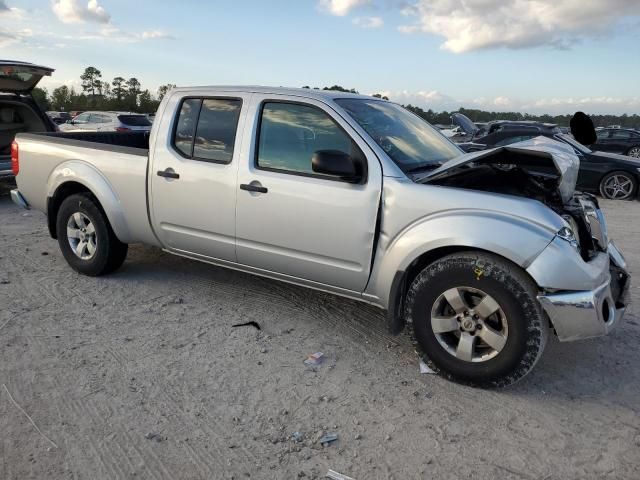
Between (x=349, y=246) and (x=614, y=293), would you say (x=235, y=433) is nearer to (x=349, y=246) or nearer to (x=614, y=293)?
(x=349, y=246)

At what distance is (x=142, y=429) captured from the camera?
115 inches

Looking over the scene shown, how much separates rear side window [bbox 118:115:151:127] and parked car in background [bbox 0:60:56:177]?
29.1 feet

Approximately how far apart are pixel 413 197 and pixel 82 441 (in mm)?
2333

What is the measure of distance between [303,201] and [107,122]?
1701cm

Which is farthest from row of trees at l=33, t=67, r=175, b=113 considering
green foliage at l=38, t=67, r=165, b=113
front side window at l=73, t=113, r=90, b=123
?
front side window at l=73, t=113, r=90, b=123

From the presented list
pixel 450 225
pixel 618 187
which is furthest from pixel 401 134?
pixel 618 187

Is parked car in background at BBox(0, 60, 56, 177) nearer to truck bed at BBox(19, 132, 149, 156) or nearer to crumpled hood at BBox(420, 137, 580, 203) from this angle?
truck bed at BBox(19, 132, 149, 156)

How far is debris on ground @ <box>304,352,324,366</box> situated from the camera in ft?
12.2

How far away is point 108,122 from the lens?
18797 millimetres

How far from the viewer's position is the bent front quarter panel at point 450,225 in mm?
3158

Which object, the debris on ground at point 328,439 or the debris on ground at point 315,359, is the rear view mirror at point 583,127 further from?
the debris on ground at point 328,439

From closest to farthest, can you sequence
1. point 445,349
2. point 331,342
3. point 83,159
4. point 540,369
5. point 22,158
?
point 445,349 → point 540,369 → point 331,342 → point 83,159 → point 22,158

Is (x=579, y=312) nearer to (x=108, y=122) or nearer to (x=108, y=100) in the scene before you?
(x=108, y=122)

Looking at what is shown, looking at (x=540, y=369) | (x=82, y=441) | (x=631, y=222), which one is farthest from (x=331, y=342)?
(x=631, y=222)
